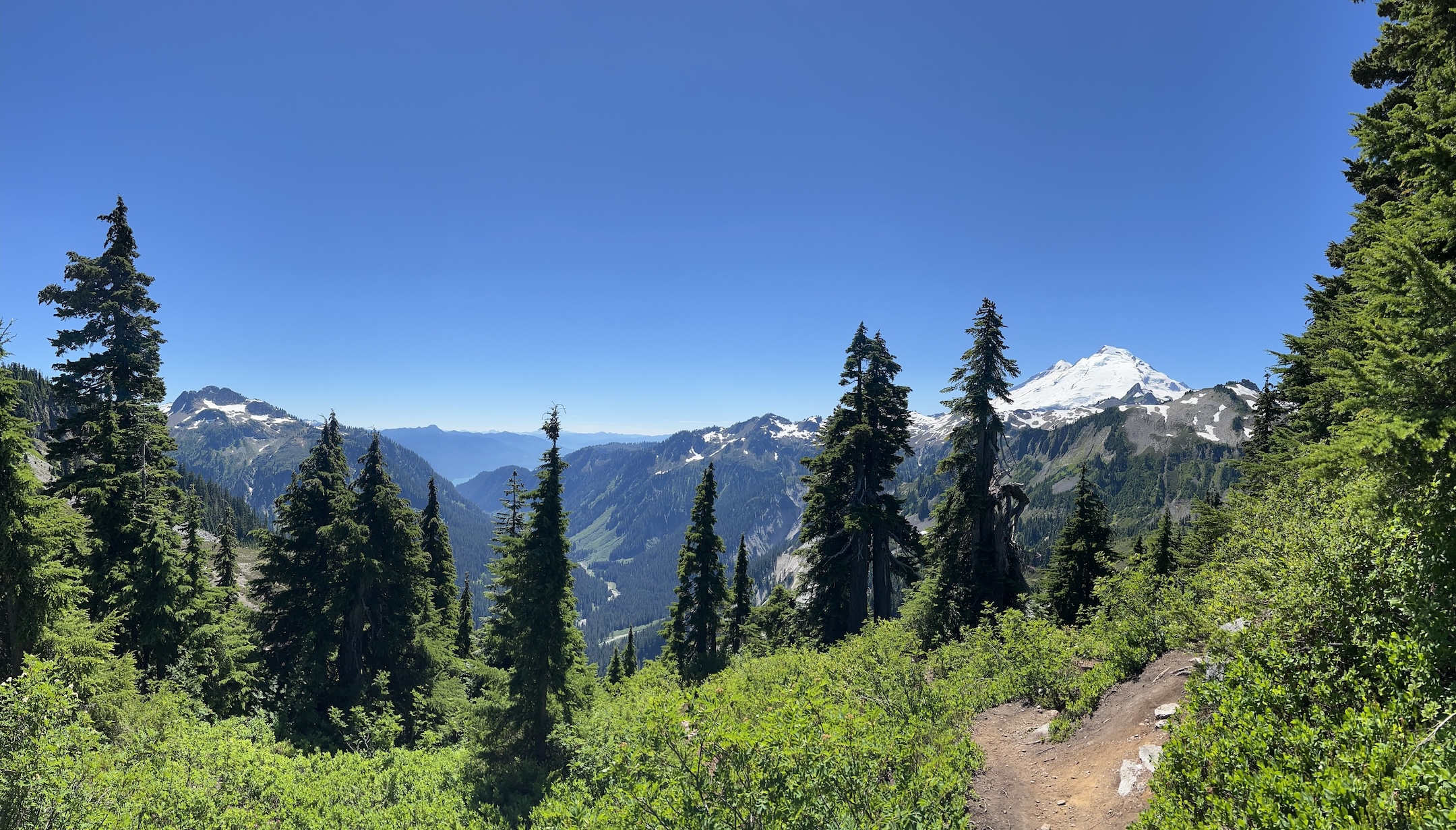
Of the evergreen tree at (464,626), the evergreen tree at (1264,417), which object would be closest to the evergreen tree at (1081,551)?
the evergreen tree at (1264,417)

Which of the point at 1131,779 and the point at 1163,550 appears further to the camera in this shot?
the point at 1163,550

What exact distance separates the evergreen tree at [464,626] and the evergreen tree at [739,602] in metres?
20.5

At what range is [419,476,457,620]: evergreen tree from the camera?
40.4m

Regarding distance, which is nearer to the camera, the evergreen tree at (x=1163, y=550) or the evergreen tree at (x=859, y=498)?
the evergreen tree at (x=859, y=498)

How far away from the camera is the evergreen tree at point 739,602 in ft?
140

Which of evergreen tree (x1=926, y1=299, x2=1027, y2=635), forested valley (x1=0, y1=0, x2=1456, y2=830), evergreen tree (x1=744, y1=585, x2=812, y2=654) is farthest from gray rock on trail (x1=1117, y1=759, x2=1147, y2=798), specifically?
evergreen tree (x1=744, y1=585, x2=812, y2=654)

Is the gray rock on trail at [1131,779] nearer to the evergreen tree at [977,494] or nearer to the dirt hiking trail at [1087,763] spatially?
the dirt hiking trail at [1087,763]

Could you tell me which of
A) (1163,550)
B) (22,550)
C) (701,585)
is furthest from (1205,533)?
(22,550)

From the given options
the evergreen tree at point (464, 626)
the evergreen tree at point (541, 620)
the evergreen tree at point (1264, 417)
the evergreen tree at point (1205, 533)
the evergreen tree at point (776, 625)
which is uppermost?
the evergreen tree at point (1264, 417)

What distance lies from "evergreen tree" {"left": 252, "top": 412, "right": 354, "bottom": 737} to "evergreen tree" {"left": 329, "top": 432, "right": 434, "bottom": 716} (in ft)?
2.36

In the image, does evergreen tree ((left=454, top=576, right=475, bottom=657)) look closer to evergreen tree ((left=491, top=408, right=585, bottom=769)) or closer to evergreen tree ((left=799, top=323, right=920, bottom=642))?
evergreen tree ((left=491, top=408, right=585, bottom=769))

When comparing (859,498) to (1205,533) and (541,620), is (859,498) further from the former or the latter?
(541,620)

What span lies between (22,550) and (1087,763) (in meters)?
27.2

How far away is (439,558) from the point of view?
41.6 m
